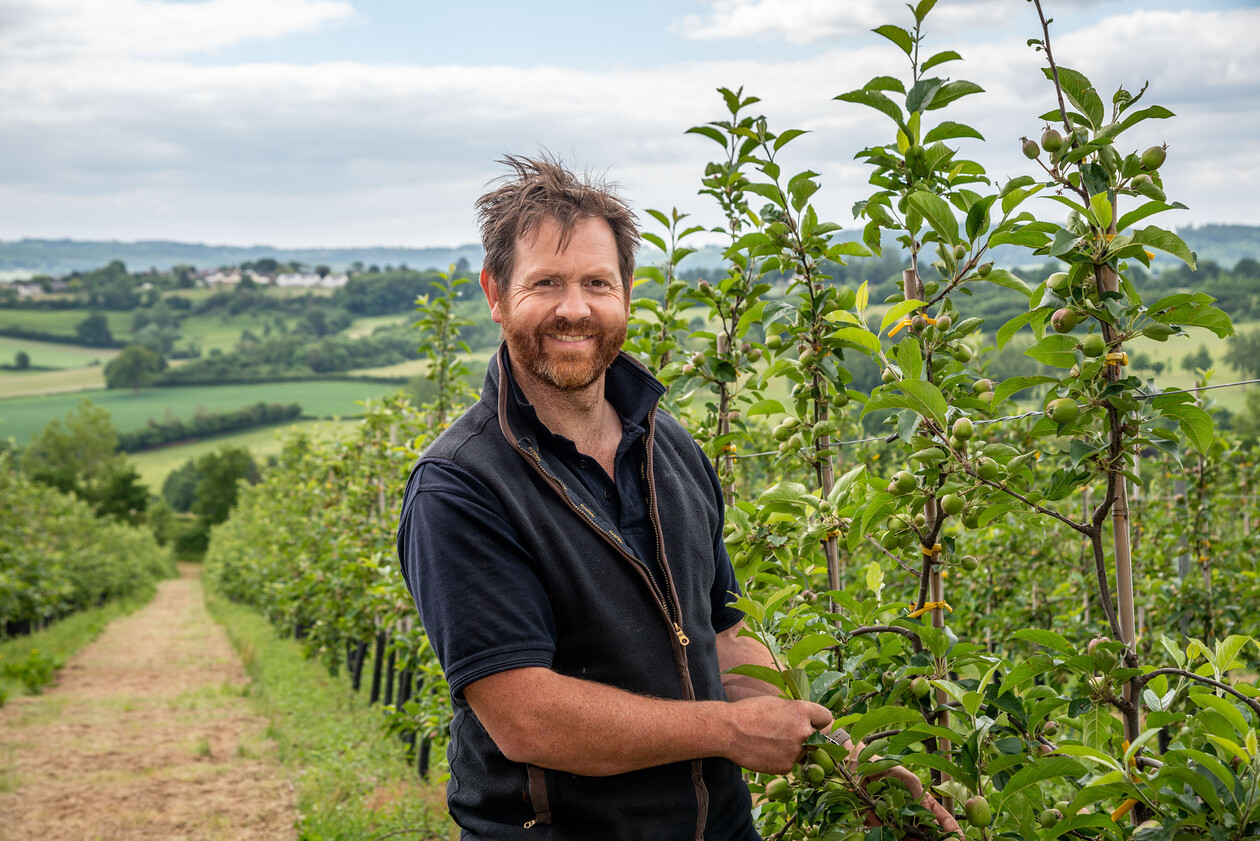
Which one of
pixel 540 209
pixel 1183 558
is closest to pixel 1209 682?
pixel 540 209

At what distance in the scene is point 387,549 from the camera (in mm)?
8117

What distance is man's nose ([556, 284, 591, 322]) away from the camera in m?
2.10

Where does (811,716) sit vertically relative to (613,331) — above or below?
below

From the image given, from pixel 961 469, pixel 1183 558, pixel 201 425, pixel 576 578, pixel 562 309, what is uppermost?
pixel 562 309

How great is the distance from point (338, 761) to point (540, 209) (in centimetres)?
827

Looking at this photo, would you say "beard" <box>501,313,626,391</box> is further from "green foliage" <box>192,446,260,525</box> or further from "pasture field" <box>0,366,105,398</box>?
"pasture field" <box>0,366,105,398</box>

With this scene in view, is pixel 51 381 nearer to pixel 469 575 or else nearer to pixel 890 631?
pixel 469 575

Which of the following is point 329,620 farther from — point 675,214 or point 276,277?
point 276,277

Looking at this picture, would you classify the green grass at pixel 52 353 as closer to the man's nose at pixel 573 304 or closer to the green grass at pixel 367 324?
the green grass at pixel 367 324

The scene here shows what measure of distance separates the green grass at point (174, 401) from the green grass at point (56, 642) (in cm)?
4596

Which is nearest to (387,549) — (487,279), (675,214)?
(675,214)

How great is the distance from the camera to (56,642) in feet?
63.3

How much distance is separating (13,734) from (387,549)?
6574mm

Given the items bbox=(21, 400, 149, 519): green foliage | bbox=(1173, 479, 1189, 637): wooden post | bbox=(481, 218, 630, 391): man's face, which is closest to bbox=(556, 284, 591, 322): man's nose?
bbox=(481, 218, 630, 391): man's face
